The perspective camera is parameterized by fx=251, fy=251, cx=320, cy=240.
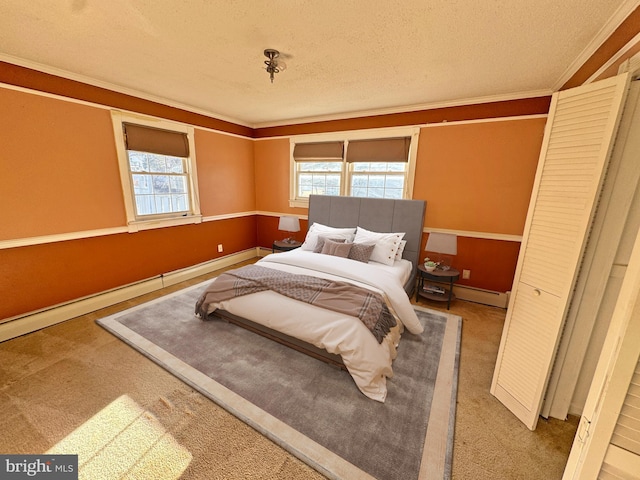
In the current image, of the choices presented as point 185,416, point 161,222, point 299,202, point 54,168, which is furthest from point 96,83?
point 185,416

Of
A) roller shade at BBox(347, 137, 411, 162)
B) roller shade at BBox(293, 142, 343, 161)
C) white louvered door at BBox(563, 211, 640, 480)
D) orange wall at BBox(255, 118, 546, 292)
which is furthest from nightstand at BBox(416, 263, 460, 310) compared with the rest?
white louvered door at BBox(563, 211, 640, 480)

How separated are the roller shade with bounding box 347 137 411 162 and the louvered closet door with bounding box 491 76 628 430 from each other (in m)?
2.00

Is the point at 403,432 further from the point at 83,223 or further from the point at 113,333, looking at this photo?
the point at 83,223

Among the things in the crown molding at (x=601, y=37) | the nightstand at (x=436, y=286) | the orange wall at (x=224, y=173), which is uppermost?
the crown molding at (x=601, y=37)

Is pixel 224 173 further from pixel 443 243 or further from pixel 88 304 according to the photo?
pixel 443 243

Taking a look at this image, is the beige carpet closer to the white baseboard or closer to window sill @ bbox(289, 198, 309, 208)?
the white baseboard

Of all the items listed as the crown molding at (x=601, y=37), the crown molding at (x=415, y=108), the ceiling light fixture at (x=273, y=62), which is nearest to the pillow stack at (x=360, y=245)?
the crown molding at (x=415, y=108)

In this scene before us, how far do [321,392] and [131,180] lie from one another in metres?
3.27

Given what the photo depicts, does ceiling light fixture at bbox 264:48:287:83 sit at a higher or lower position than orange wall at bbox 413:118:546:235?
higher

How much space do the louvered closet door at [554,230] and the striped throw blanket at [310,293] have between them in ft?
2.97

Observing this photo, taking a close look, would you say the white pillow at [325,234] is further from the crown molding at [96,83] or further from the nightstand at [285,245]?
the crown molding at [96,83]

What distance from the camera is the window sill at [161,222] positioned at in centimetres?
321

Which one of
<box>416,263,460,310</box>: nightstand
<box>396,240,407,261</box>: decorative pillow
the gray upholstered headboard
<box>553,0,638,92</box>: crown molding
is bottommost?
<box>416,263,460,310</box>: nightstand

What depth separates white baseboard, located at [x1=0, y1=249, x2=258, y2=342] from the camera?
241cm
